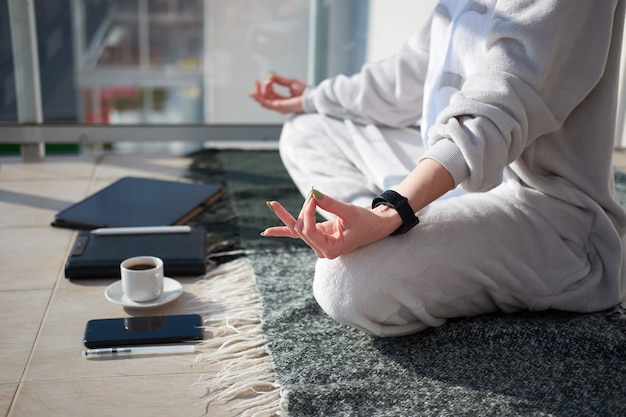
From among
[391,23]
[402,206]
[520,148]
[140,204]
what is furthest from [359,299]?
[391,23]

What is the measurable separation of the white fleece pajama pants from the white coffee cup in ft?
1.08

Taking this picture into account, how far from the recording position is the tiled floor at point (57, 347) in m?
1.23

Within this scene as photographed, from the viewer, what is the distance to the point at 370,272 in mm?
1331

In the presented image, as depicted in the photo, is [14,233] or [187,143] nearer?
[14,233]

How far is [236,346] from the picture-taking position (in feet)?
4.63

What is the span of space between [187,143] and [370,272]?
1.77 m

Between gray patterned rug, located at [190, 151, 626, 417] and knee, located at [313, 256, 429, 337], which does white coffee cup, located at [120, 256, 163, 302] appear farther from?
knee, located at [313, 256, 429, 337]

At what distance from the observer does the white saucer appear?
151 cm

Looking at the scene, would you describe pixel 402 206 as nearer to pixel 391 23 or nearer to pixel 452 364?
pixel 452 364

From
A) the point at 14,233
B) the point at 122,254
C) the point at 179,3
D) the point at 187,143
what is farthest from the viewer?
the point at 187,143

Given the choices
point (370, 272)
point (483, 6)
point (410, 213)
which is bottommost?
point (370, 272)

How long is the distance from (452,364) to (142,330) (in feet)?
1.85

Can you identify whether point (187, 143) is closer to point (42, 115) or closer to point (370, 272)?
point (42, 115)

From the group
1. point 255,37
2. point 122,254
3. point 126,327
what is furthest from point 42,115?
point 126,327
